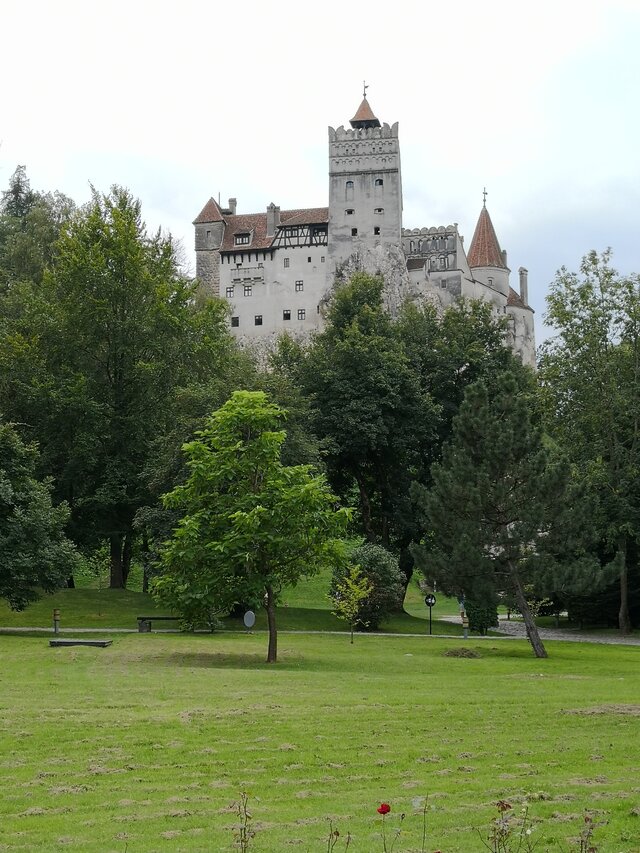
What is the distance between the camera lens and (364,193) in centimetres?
10775

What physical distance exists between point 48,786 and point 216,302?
154 feet

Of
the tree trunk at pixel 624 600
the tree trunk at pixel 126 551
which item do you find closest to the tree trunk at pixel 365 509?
the tree trunk at pixel 126 551

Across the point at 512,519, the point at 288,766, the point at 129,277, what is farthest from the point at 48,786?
the point at 129,277

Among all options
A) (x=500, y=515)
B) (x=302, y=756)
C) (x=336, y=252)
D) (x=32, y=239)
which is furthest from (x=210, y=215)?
(x=302, y=756)

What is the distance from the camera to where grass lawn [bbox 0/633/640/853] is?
1041 cm

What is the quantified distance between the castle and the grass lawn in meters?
82.9

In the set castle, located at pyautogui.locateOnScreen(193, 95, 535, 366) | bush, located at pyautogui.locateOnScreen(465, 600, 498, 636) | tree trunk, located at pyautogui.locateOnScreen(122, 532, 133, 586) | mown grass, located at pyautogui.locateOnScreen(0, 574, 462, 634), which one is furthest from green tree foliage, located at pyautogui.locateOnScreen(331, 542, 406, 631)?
castle, located at pyautogui.locateOnScreen(193, 95, 535, 366)

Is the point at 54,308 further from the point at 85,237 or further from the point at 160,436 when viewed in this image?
the point at 160,436

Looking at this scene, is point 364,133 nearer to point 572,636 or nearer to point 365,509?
point 365,509

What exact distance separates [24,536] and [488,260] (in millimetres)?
89359

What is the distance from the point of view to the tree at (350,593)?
124ft

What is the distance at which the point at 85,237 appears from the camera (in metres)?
50.8

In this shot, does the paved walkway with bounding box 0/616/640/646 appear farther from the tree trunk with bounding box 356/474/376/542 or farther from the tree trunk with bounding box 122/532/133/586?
the tree trunk with bounding box 122/532/133/586

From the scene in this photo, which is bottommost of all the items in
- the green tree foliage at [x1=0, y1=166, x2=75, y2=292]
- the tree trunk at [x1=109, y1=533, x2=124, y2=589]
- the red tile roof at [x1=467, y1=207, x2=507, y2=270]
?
the tree trunk at [x1=109, y1=533, x2=124, y2=589]
